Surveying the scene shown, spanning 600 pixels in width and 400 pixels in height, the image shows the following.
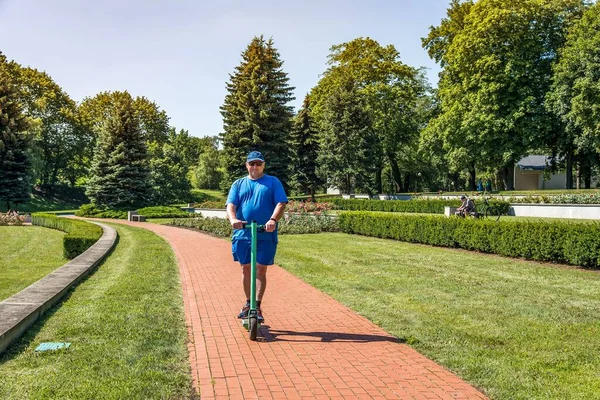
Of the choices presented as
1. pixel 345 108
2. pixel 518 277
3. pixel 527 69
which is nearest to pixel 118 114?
pixel 345 108

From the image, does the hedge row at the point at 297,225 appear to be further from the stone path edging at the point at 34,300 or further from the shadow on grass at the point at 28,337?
the shadow on grass at the point at 28,337

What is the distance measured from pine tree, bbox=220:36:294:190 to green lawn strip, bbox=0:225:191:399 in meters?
32.3

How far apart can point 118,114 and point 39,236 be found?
19.9 meters

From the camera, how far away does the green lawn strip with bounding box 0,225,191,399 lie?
13.1 ft

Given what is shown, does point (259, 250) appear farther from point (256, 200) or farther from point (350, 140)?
point (350, 140)

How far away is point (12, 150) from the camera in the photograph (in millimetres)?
35562

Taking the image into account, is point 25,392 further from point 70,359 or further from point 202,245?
A: point 202,245

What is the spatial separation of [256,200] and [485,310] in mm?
3614

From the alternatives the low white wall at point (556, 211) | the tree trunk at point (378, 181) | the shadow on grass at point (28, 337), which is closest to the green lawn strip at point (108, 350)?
the shadow on grass at point (28, 337)

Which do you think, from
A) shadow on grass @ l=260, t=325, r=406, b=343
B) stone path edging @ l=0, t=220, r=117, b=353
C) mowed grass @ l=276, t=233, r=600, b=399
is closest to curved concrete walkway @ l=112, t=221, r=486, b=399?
shadow on grass @ l=260, t=325, r=406, b=343

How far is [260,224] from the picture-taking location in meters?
5.73

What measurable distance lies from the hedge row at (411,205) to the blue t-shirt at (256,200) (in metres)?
22.1

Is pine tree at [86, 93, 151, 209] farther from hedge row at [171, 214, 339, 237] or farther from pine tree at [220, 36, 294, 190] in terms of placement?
hedge row at [171, 214, 339, 237]

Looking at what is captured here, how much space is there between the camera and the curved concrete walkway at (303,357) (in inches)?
163
